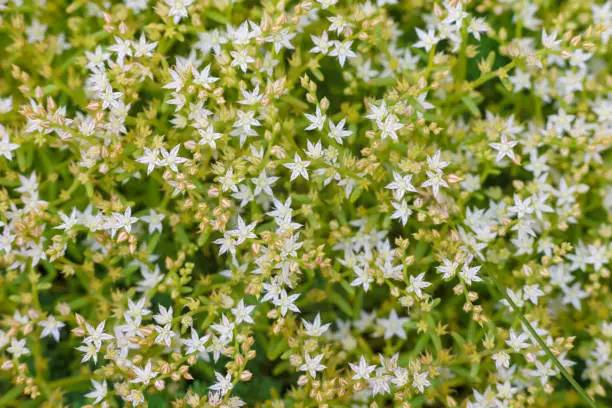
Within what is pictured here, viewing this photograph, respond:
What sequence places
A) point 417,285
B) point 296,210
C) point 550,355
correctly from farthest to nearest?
point 296,210 < point 417,285 < point 550,355

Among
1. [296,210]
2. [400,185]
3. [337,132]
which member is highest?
[337,132]

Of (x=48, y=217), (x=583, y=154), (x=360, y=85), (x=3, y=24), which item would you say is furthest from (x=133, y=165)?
(x=583, y=154)

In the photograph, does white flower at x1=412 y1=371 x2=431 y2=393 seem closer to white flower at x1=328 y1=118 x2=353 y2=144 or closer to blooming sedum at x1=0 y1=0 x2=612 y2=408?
blooming sedum at x1=0 y1=0 x2=612 y2=408

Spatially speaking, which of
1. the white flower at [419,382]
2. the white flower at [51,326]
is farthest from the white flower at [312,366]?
the white flower at [51,326]

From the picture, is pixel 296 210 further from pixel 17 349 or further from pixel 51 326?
pixel 17 349

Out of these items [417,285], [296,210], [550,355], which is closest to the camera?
[550,355]

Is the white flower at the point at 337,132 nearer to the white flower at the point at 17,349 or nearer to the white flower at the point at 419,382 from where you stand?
the white flower at the point at 419,382

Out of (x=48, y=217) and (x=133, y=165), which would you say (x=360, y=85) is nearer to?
(x=133, y=165)

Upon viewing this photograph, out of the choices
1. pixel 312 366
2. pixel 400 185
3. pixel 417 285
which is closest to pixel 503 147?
pixel 400 185

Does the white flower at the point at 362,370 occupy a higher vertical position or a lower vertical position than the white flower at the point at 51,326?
higher
